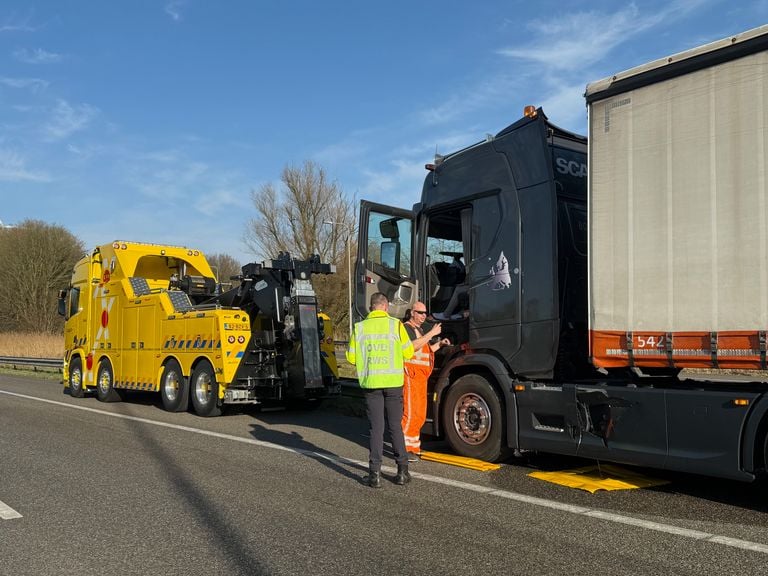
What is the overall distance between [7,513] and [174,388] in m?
6.95

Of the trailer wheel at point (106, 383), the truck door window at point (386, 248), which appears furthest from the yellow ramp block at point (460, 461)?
the trailer wheel at point (106, 383)

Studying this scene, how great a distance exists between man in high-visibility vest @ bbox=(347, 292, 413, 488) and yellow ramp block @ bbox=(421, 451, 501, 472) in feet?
2.83

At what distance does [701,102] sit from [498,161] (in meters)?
2.19

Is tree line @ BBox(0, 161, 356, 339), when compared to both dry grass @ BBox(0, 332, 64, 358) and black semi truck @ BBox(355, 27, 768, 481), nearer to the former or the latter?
dry grass @ BBox(0, 332, 64, 358)

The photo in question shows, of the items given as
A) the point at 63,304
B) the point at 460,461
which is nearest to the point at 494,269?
the point at 460,461

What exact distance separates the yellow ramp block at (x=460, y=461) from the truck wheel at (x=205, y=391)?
4834 millimetres

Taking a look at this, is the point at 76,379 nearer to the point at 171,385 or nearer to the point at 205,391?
the point at 171,385

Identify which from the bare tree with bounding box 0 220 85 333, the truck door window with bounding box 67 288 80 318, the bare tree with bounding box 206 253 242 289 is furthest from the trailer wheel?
the bare tree with bounding box 206 253 242 289

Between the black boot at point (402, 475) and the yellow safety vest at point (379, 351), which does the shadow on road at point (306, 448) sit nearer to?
the black boot at point (402, 475)

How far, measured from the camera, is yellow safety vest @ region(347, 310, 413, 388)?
20.2 feet

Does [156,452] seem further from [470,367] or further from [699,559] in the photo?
[699,559]

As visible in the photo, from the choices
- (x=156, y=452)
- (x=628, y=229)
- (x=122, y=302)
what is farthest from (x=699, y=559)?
(x=122, y=302)

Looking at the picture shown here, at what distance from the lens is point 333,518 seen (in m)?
5.04

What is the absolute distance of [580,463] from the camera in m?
7.00
